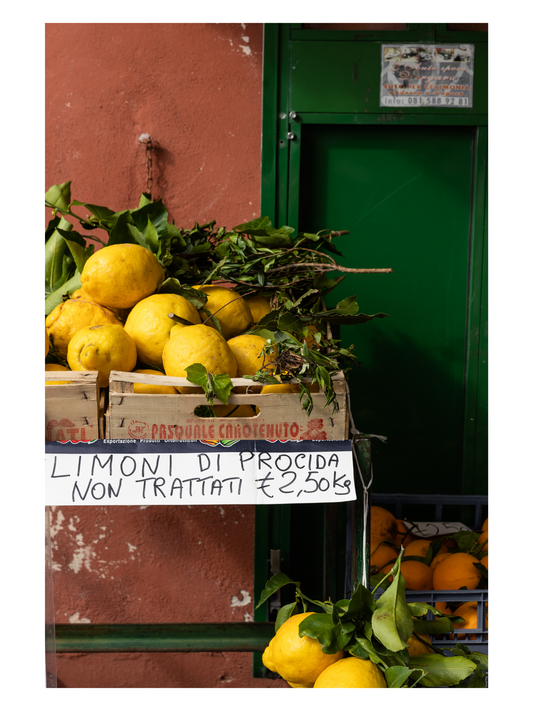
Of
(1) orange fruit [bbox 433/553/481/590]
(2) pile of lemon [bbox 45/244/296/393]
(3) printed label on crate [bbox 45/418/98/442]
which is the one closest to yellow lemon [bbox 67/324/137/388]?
(2) pile of lemon [bbox 45/244/296/393]

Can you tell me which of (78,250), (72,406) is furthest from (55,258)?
(72,406)

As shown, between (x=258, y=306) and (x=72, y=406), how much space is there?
56 centimetres

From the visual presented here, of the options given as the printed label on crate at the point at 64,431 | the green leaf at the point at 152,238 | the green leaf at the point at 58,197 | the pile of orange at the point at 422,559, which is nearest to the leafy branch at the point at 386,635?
the pile of orange at the point at 422,559

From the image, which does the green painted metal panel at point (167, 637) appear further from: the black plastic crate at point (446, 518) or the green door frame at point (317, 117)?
the black plastic crate at point (446, 518)

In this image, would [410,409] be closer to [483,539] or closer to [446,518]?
[446,518]

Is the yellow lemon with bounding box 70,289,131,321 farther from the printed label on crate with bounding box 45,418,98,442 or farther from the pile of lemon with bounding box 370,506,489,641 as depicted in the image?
the pile of lemon with bounding box 370,506,489,641

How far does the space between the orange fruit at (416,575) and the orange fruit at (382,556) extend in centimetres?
3

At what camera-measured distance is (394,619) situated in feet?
3.42

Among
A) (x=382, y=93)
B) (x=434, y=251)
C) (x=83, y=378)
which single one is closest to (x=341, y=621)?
(x=83, y=378)

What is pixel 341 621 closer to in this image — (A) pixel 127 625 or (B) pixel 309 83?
(A) pixel 127 625

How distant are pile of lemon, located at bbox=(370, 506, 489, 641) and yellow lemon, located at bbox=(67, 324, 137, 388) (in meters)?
0.85

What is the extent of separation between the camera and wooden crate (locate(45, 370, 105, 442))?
1027mm

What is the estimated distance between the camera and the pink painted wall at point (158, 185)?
6.46 feet

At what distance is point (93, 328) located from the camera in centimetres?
110
